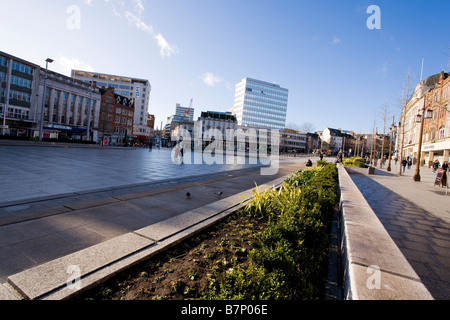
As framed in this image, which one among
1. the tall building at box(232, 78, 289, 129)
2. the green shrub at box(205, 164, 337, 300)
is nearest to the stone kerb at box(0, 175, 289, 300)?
the green shrub at box(205, 164, 337, 300)

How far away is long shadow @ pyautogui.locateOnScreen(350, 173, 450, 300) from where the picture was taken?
139 inches

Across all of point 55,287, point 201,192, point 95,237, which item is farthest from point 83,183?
point 55,287

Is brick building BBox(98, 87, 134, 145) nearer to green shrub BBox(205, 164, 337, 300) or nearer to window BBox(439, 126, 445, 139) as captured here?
green shrub BBox(205, 164, 337, 300)

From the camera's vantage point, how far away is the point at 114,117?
6744 cm

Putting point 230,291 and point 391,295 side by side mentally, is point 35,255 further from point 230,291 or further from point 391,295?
point 391,295

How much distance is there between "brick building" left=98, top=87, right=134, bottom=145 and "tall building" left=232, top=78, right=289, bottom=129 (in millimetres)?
57822

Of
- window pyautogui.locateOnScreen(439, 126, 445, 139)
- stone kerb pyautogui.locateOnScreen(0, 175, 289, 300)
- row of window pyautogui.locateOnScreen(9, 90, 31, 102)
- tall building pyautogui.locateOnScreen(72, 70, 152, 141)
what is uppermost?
tall building pyautogui.locateOnScreen(72, 70, 152, 141)

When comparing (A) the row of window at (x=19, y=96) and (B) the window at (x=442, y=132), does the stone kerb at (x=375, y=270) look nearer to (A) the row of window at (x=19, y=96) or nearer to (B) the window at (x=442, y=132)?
(B) the window at (x=442, y=132)

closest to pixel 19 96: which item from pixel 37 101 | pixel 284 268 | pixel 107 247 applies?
pixel 37 101

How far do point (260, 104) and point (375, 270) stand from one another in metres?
121

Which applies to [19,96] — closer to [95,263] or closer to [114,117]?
[114,117]

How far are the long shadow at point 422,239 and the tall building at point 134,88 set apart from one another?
280ft

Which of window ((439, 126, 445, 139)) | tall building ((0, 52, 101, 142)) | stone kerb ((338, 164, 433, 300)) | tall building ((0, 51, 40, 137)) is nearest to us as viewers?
stone kerb ((338, 164, 433, 300))
